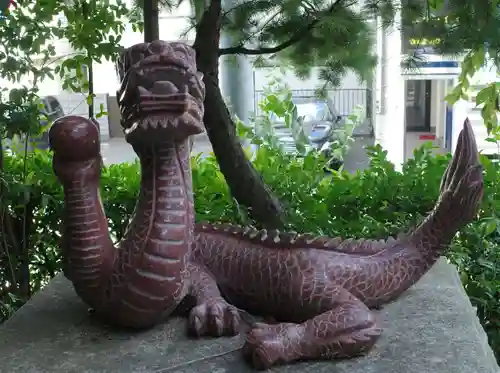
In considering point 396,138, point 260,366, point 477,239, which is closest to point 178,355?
point 260,366

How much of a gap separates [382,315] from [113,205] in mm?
976

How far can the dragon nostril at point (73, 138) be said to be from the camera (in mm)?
1094

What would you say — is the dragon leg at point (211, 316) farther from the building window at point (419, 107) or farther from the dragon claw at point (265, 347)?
the building window at point (419, 107)

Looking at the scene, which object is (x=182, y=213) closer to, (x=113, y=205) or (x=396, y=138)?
(x=113, y=205)

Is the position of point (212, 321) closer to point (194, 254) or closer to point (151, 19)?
point (194, 254)

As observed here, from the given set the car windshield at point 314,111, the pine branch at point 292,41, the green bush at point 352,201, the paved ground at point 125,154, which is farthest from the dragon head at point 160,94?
the car windshield at point 314,111

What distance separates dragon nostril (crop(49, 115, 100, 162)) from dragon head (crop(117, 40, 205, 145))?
0.07 metres

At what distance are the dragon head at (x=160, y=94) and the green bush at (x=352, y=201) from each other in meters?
0.67

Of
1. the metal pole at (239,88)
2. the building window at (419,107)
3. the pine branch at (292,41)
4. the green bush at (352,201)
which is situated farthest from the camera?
the building window at (419,107)

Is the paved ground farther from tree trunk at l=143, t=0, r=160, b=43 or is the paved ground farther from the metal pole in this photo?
tree trunk at l=143, t=0, r=160, b=43

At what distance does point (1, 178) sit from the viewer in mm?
1911

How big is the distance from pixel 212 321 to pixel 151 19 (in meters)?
0.90

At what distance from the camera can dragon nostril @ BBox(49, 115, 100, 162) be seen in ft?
3.59

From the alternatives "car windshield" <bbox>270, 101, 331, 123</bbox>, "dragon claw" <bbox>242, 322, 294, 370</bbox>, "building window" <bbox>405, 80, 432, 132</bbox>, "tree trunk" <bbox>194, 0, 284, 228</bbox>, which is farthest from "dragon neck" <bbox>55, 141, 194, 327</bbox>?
"building window" <bbox>405, 80, 432, 132</bbox>
